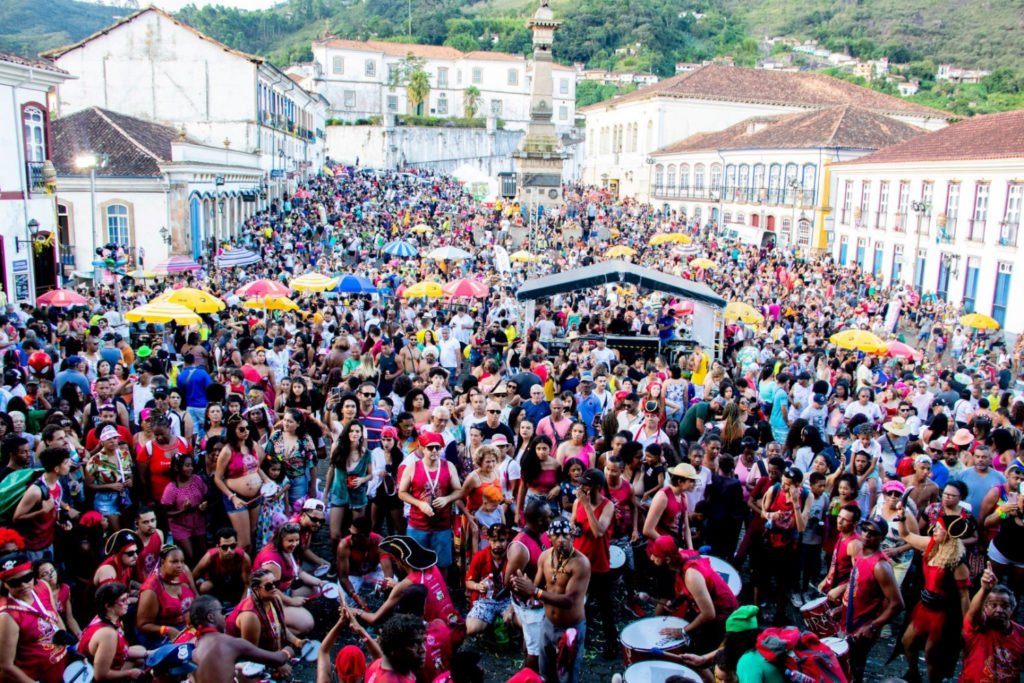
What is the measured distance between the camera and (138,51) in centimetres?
3103

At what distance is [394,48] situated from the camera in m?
73.9

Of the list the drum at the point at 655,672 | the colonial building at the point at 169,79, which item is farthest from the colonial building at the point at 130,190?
the drum at the point at 655,672

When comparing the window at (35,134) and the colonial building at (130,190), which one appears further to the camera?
the colonial building at (130,190)

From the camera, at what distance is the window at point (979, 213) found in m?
25.9

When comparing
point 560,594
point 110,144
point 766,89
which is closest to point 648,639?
point 560,594

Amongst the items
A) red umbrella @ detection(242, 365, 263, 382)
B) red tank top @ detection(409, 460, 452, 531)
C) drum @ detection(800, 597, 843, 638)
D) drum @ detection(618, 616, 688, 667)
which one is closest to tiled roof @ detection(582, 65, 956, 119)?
red umbrella @ detection(242, 365, 263, 382)

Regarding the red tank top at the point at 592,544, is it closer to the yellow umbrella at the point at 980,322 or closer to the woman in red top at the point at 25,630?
the woman in red top at the point at 25,630

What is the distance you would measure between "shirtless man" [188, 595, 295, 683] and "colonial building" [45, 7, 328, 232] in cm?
2966

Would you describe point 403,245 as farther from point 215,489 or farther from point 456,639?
point 456,639

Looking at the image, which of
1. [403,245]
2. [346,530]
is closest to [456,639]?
[346,530]

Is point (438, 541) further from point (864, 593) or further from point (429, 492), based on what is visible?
point (864, 593)

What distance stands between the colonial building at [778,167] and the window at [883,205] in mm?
3376

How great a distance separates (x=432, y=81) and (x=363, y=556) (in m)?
76.0

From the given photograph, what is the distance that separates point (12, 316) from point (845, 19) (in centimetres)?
10972
